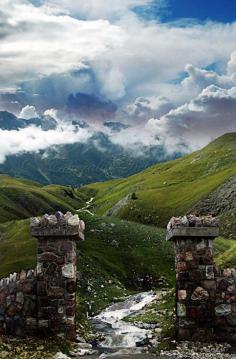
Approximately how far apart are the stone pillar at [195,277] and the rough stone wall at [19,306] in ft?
17.1

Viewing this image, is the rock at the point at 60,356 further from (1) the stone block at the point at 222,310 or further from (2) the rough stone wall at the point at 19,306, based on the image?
(1) the stone block at the point at 222,310

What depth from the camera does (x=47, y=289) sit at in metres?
19.6

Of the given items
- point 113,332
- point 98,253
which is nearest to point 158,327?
point 113,332

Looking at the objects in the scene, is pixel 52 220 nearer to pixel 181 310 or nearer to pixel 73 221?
pixel 73 221

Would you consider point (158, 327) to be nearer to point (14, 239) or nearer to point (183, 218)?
point (183, 218)

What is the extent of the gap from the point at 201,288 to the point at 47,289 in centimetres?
550

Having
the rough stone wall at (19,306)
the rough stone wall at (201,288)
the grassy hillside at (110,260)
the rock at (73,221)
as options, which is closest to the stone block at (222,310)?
the rough stone wall at (201,288)

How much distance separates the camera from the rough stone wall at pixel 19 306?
766 inches

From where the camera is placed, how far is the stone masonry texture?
19.4 m

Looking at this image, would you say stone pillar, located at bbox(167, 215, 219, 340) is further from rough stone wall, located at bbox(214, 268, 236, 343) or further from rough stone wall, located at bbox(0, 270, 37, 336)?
rough stone wall, located at bbox(0, 270, 37, 336)

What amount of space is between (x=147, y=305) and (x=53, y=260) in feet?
39.7

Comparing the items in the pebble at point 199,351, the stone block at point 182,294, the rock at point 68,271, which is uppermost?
the rock at point 68,271

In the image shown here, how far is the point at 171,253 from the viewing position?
6050 centimetres

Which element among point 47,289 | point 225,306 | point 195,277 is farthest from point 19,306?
point 225,306
